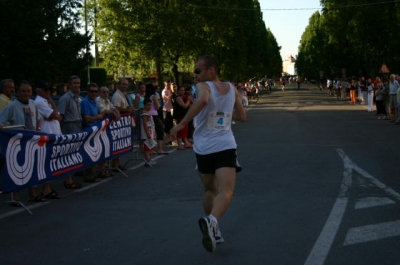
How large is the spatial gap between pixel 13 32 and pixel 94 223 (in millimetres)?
23614

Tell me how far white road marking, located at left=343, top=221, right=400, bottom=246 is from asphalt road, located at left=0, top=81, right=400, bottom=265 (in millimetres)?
11

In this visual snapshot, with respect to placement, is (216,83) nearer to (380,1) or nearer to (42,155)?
(42,155)

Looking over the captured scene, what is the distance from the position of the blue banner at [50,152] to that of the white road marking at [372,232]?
4.42 m

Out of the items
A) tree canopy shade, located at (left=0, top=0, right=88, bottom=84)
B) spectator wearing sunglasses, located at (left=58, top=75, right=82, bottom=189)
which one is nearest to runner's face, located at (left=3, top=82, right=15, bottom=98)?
spectator wearing sunglasses, located at (left=58, top=75, right=82, bottom=189)

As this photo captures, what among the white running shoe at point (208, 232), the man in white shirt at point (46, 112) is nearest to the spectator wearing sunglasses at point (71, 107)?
the man in white shirt at point (46, 112)

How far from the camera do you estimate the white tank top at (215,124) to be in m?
6.56

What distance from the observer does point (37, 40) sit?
105 ft

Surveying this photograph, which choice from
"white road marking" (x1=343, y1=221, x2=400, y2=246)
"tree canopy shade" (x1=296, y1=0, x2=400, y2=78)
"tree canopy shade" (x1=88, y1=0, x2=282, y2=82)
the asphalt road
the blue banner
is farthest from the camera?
"tree canopy shade" (x1=296, y1=0, x2=400, y2=78)

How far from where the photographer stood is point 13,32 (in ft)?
99.3

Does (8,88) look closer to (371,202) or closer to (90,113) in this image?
(90,113)

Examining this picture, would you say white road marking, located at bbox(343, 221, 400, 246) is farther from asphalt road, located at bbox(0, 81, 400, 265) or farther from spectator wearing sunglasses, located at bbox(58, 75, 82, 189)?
spectator wearing sunglasses, located at bbox(58, 75, 82, 189)

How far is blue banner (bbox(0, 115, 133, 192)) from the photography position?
905cm

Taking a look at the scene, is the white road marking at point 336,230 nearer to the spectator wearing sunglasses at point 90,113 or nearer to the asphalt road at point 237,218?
the asphalt road at point 237,218

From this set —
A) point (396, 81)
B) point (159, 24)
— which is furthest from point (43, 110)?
point (159, 24)
